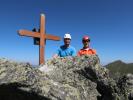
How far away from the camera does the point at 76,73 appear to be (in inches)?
382

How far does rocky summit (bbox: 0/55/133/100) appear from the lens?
28.1 ft

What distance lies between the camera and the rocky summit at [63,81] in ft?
28.1

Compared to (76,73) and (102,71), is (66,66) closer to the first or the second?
(76,73)

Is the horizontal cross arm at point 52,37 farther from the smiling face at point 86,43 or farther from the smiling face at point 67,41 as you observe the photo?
the smiling face at point 86,43

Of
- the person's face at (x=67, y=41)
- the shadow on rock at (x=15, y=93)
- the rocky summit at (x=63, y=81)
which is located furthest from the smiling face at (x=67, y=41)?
the shadow on rock at (x=15, y=93)

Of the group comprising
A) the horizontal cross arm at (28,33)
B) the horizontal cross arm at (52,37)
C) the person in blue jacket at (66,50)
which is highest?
the horizontal cross arm at (52,37)

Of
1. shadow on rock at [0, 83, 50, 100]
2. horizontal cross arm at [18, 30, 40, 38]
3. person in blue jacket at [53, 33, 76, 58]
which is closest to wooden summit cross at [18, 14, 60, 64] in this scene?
horizontal cross arm at [18, 30, 40, 38]

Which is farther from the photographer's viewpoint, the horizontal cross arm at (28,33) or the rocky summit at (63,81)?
the horizontal cross arm at (28,33)

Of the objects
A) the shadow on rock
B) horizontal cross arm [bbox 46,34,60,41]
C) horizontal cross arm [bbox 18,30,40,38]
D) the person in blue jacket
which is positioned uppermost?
horizontal cross arm [bbox 46,34,60,41]

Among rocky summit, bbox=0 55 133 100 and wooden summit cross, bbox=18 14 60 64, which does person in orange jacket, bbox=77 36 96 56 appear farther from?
wooden summit cross, bbox=18 14 60 64

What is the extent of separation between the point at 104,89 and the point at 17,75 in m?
3.22

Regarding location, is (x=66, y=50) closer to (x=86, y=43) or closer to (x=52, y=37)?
(x=86, y=43)

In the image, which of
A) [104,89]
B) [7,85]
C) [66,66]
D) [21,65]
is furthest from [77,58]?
[7,85]

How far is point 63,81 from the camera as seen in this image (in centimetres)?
918
